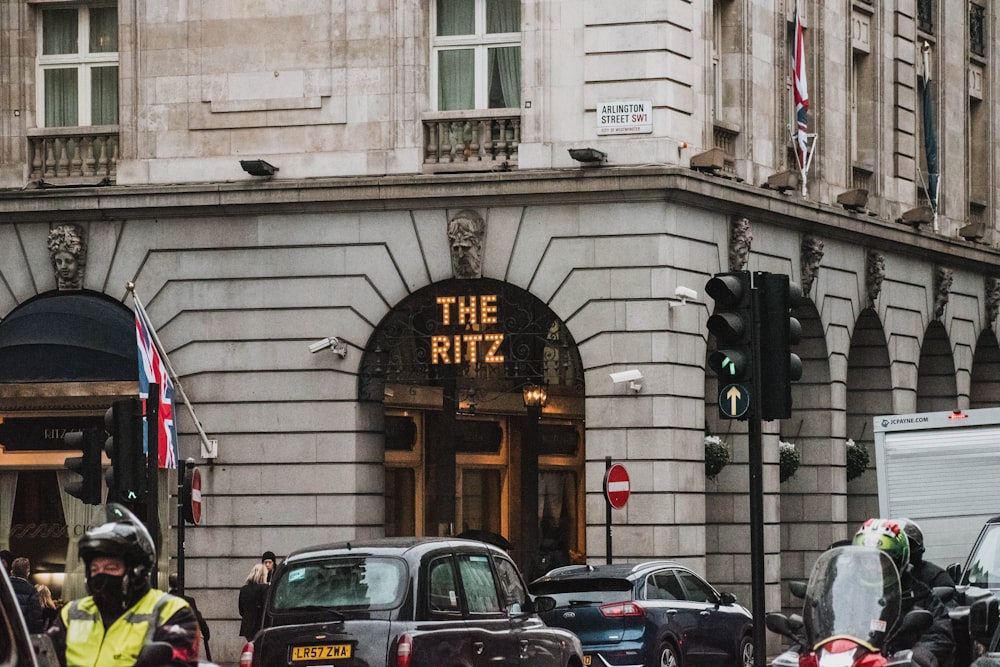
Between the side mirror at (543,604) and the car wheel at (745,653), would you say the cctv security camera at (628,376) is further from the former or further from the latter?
the side mirror at (543,604)

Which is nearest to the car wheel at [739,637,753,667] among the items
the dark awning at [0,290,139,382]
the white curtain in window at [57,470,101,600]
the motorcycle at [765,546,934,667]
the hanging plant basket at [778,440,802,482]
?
the hanging plant basket at [778,440,802,482]

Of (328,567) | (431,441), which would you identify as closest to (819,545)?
(431,441)

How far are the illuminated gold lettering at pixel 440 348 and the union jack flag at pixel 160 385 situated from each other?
11.8 feet

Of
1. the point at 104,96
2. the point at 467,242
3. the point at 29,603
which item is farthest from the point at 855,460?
the point at 29,603

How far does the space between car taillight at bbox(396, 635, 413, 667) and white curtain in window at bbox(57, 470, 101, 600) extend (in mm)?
14754

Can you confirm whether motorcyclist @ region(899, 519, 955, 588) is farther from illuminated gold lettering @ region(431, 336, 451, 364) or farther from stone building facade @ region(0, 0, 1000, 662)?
illuminated gold lettering @ region(431, 336, 451, 364)

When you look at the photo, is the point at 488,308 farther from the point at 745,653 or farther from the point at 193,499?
the point at 745,653

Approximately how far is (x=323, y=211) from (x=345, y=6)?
281 centimetres

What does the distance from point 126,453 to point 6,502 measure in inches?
509

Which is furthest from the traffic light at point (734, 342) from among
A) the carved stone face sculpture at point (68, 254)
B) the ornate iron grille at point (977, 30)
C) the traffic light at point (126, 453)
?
the ornate iron grille at point (977, 30)

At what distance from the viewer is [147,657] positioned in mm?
8641

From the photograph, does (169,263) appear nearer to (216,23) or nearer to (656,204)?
(216,23)

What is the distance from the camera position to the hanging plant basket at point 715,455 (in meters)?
29.4

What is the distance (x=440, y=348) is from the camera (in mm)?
28938
